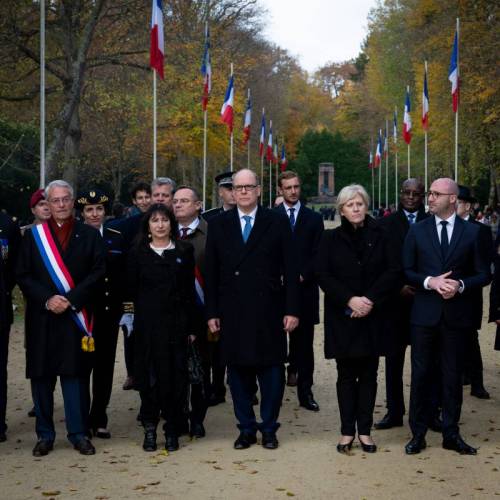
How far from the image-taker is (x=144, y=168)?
2245 inches

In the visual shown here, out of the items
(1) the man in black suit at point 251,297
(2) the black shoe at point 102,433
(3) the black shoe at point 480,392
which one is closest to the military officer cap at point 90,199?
(1) the man in black suit at point 251,297

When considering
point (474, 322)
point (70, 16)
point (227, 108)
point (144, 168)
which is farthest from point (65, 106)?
point (144, 168)

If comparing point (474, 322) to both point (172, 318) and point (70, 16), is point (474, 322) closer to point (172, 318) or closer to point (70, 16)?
point (172, 318)

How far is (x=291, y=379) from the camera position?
10961 mm

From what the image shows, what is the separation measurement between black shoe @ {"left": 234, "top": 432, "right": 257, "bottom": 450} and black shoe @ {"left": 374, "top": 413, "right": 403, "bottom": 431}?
1292 millimetres

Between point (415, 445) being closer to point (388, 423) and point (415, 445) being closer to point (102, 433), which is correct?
point (388, 423)

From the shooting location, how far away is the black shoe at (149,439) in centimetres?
781

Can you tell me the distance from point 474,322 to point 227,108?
80.7 feet

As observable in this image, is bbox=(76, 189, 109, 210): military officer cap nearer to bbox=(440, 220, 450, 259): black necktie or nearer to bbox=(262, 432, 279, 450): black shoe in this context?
bbox=(262, 432, 279, 450): black shoe

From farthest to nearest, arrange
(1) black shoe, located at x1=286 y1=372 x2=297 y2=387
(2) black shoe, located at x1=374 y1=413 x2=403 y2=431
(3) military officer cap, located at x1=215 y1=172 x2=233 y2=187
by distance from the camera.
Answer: (1) black shoe, located at x1=286 y1=372 x2=297 y2=387, (3) military officer cap, located at x1=215 y1=172 x2=233 y2=187, (2) black shoe, located at x1=374 y1=413 x2=403 y2=431

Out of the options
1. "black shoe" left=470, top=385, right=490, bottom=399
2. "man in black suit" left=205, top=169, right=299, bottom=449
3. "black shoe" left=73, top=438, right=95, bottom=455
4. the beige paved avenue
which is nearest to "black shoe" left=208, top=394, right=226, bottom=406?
the beige paved avenue

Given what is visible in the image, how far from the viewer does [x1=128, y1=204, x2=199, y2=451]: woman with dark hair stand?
7840 millimetres

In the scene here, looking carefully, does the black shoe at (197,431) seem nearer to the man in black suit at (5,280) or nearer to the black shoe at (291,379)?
the man in black suit at (5,280)

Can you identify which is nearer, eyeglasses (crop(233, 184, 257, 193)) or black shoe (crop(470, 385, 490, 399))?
eyeglasses (crop(233, 184, 257, 193))
